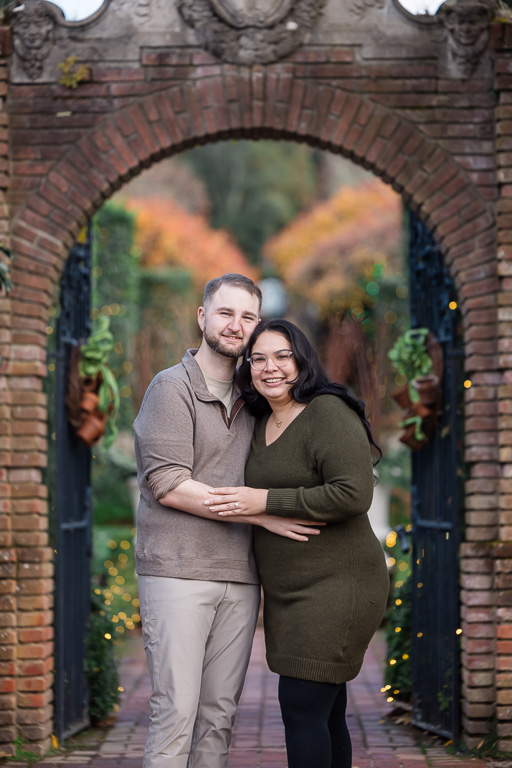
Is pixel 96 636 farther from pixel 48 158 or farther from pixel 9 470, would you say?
pixel 48 158

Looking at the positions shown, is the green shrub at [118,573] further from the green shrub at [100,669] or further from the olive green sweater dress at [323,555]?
the olive green sweater dress at [323,555]

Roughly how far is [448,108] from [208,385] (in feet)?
6.82

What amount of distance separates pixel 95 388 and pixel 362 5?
7.44ft

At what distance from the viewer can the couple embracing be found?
3.01 meters

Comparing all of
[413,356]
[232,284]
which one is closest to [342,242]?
[413,356]

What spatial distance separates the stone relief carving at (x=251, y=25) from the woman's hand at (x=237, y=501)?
2395mm

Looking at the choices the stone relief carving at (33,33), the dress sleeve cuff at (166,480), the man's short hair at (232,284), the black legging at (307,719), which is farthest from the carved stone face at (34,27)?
the black legging at (307,719)

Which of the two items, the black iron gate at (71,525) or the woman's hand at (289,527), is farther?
the black iron gate at (71,525)

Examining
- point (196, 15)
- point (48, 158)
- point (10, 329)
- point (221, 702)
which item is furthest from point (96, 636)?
point (196, 15)

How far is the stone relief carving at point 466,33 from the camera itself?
179 inches

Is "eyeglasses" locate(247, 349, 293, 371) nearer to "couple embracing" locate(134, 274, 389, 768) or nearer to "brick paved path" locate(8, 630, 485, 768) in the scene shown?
"couple embracing" locate(134, 274, 389, 768)

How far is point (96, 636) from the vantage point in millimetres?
5234

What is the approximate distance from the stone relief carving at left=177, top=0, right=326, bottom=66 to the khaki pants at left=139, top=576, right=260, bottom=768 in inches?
101

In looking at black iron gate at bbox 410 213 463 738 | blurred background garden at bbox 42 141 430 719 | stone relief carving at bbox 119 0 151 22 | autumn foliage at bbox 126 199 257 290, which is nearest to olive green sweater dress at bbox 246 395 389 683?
black iron gate at bbox 410 213 463 738
